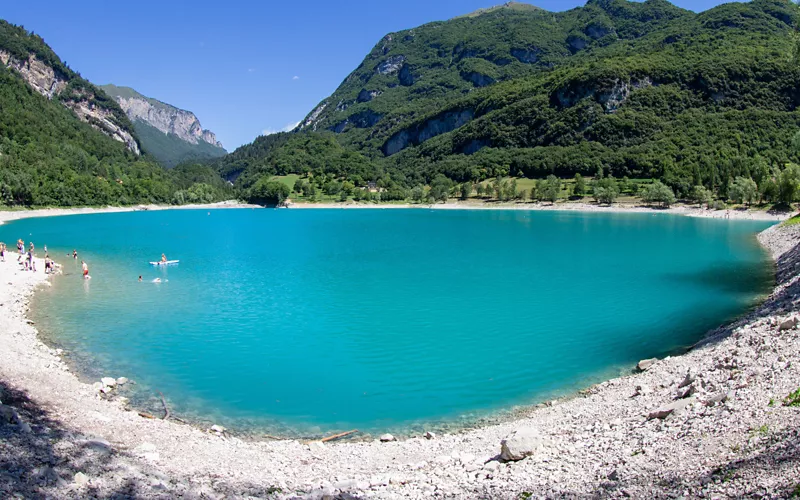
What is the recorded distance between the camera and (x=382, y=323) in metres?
28.8

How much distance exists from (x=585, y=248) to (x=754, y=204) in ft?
228

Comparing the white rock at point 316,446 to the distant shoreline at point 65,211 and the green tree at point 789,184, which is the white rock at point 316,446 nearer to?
the green tree at point 789,184

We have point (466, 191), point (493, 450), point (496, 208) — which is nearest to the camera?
point (493, 450)

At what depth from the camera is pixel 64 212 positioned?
5684 inches

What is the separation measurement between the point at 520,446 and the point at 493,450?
1238mm

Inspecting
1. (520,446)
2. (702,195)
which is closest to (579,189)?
(702,195)

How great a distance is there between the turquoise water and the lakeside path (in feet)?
8.47

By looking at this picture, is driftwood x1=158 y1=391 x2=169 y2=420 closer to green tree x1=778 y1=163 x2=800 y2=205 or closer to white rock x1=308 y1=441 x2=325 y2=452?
white rock x1=308 y1=441 x2=325 y2=452

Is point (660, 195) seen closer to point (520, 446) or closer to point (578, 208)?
point (578, 208)

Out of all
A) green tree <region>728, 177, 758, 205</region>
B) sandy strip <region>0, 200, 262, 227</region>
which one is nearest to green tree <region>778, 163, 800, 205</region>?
green tree <region>728, 177, 758, 205</region>

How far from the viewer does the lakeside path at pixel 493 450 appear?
8820mm

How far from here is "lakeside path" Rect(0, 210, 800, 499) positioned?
8820 millimetres

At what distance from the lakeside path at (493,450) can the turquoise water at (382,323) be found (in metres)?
2.58

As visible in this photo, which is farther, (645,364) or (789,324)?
(645,364)
